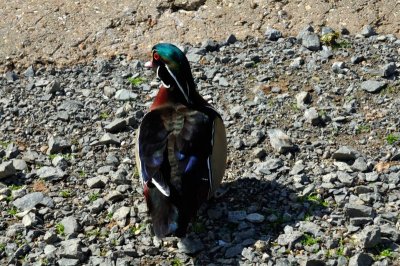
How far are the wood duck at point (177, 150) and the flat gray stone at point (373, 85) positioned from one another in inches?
75.9

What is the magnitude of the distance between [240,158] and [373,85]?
→ 162 centimetres

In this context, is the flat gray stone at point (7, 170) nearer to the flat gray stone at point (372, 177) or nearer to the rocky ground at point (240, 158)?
the rocky ground at point (240, 158)

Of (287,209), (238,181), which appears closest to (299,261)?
(287,209)

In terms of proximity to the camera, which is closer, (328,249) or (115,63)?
(328,249)

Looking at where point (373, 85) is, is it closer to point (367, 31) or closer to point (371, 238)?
point (367, 31)

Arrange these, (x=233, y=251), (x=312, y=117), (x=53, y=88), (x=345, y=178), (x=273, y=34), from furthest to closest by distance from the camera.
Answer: (x=273, y=34) < (x=53, y=88) < (x=312, y=117) < (x=345, y=178) < (x=233, y=251)

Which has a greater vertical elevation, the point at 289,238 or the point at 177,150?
the point at 177,150

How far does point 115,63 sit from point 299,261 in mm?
3906

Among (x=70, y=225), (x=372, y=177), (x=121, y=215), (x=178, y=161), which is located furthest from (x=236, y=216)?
(x=70, y=225)

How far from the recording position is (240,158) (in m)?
7.47

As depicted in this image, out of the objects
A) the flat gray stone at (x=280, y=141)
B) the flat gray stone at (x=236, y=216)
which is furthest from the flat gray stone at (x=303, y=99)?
the flat gray stone at (x=236, y=216)

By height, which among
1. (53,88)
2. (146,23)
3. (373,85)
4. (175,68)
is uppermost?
(175,68)

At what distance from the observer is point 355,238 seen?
625cm

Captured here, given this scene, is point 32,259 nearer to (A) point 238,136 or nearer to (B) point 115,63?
(A) point 238,136
